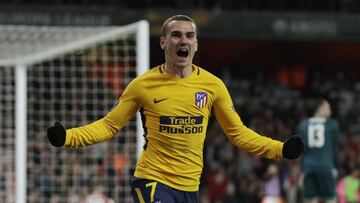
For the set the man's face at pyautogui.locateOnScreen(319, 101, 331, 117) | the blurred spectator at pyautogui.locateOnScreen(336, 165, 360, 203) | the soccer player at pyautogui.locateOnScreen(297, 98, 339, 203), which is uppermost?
the man's face at pyautogui.locateOnScreen(319, 101, 331, 117)

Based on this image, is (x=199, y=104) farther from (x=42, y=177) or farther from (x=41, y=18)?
(x=41, y=18)

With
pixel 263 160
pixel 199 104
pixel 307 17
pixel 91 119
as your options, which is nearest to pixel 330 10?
pixel 307 17

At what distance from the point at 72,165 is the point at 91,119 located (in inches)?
80.5

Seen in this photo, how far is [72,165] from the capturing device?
45.2 ft

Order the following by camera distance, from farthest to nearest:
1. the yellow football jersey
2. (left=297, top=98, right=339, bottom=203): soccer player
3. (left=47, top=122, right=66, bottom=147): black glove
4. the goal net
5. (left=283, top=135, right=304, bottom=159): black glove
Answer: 1. (left=297, top=98, right=339, bottom=203): soccer player
2. the goal net
3. the yellow football jersey
4. (left=283, top=135, right=304, bottom=159): black glove
5. (left=47, top=122, right=66, bottom=147): black glove

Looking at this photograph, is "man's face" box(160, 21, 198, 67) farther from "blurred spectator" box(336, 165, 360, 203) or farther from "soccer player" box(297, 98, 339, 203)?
"blurred spectator" box(336, 165, 360, 203)

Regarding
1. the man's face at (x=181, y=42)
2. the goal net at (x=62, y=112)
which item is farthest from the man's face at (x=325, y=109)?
the man's face at (x=181, y=42)

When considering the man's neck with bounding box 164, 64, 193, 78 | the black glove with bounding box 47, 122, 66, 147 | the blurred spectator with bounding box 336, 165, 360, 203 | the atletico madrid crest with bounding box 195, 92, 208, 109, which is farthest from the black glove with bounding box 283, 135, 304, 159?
the blurred spectator with bounding box 336, 165, 360, 203

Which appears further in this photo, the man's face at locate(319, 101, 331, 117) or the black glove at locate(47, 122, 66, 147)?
the man's face at locate(319, 101, 331, 117)

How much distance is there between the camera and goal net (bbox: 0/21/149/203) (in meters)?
11.2

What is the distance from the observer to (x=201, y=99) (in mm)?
6195

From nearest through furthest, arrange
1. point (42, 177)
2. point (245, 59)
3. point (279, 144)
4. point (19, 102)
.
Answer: point (279, 144), point (19, 102), point (42, 177), point (245, 59)

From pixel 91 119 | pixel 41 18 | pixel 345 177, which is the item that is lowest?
pixel 345 177

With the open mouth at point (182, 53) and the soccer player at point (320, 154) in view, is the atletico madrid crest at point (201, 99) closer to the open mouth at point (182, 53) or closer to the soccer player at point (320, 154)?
the open mouth at point (182, 53)
